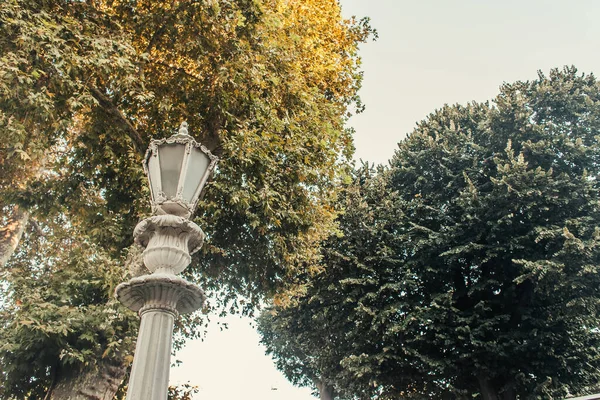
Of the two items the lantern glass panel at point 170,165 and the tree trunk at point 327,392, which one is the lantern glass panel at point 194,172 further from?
the tree trunk at point 327,392

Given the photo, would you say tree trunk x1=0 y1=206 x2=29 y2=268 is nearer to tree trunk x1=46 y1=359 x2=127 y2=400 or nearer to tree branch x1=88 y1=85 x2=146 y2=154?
tree trunk x1=46 y1=359 x2=127 y2=400

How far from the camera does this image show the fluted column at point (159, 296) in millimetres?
2984

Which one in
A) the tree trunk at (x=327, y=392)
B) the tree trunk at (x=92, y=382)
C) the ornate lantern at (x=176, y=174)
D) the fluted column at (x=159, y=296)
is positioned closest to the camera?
the fluted column at (x=159, y=296)

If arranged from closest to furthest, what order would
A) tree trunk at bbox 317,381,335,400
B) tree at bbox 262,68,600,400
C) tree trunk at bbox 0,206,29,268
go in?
1. tree at bbox 262,68,600,400
2. tree trunk at bbox 0,206,29,268
3. tree trunk at bbox 317,381,335,400

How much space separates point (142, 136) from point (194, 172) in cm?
831

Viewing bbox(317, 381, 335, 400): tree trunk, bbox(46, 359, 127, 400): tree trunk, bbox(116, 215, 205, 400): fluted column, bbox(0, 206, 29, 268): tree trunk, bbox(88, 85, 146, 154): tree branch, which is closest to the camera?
bbox(116, 215, 205, 400): fluted column

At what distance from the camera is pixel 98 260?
44.0 ft

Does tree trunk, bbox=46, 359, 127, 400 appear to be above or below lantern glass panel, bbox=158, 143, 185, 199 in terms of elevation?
above

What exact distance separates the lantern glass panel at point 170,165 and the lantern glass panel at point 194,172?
0.08 m

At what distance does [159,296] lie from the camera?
3.25 meters

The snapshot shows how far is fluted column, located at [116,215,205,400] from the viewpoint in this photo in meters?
2.98

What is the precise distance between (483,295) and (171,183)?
53.1 feet

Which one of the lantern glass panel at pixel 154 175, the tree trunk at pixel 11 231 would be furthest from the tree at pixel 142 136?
the lantern glass panel at pixel 154 175

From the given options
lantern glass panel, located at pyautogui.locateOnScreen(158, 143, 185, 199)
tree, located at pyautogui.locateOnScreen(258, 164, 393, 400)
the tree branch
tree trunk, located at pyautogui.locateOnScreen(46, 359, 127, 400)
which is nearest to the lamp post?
lantern glass panel, located at pyautogui.locateOnScreen(158, 143, 185, 199)
